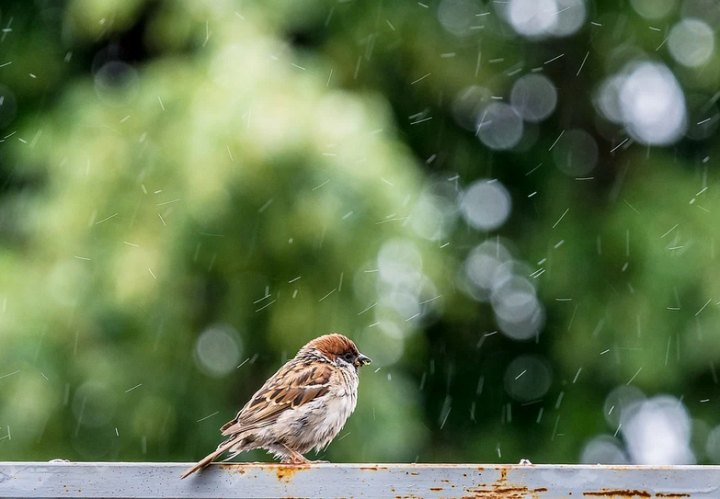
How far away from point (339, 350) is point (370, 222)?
2.98 ft

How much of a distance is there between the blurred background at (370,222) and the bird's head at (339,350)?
768 millimetres

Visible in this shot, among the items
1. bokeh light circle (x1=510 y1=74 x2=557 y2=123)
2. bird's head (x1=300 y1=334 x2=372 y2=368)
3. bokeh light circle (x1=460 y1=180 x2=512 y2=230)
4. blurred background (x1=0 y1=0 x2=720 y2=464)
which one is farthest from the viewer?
bokeh light circle (x1=510 y1=74 x2=557 y2=123)

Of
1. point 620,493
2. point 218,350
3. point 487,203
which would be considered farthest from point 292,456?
point 487,203

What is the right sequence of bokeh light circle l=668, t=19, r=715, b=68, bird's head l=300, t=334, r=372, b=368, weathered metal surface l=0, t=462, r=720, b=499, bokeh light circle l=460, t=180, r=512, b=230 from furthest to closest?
bokeh light circle l=460, t=180, r=512, b=230, bokeh light circle l=668, t=19, r=715, b=68, bird's head l=300, t=334, r=372, b=368, weathered metal surface l=0, t=462, r=720, b=499

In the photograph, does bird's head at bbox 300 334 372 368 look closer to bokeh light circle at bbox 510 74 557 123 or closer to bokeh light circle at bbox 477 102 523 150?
bokeh light circle at bbox 477 102 523 150

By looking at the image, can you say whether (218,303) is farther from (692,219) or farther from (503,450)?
(692,219)

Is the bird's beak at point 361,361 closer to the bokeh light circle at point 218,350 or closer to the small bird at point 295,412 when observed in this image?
the small bird at point 295,412

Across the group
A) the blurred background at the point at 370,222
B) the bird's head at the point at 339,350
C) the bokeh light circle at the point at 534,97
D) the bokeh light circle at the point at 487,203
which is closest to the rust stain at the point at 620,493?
the bird's head at the point at 339,350

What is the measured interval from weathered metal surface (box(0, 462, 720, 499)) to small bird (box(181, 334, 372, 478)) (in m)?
1.38

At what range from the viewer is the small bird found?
12.0 ft

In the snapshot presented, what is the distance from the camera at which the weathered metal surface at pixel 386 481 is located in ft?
6.75

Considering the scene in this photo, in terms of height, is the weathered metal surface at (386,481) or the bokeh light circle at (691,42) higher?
the weathered metal surface at (386,481)

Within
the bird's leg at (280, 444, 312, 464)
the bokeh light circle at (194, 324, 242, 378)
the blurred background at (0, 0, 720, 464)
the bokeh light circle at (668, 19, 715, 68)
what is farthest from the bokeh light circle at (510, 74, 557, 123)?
the bird's leg at (280, 444, 312, 464)

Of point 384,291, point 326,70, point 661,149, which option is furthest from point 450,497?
point 661,149
